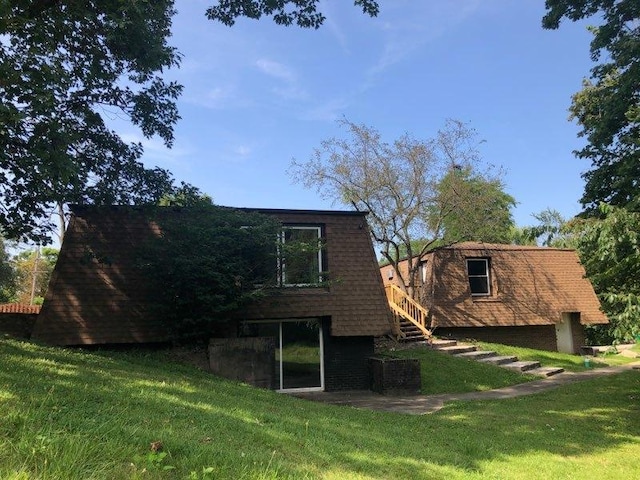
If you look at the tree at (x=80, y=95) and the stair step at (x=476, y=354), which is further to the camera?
the stair step at (x=476, y=354)

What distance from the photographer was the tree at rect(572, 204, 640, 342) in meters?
7.84

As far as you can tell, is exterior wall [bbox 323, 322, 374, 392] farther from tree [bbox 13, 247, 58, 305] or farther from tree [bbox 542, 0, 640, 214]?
tree [bbox 13, 247, 58, 305]

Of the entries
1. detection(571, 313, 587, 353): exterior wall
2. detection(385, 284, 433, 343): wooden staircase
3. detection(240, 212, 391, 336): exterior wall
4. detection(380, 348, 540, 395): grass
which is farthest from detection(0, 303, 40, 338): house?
detection(571, 313, 587, 353): exterior wall

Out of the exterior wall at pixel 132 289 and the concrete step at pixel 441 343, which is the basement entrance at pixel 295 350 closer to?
the exterior wall at pixel 132 289

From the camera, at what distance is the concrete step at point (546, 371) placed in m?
15.9

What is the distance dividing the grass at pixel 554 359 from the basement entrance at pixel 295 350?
7.88 m

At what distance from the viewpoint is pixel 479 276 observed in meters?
21.7

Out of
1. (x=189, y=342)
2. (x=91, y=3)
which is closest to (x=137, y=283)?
(x=189, y=342)

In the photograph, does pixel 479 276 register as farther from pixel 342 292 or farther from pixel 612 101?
pixel 612 101

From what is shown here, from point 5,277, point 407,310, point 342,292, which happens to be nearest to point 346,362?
point 342,292

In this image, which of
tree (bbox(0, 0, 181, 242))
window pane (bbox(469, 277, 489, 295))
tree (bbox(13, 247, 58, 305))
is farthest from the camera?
tree (bbox(13, 247, 58, 305))

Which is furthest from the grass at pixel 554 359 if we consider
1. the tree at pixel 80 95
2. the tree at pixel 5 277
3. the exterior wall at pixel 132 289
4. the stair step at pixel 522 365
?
the tree at pixel 5 277

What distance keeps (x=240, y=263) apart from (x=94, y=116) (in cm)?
455

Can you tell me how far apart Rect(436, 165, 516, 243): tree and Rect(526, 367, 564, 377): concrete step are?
617 centimetres
